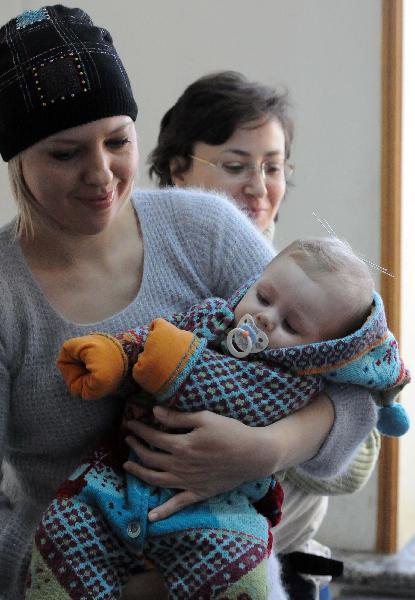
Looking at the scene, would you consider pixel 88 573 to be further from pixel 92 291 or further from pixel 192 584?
pixel 92 291

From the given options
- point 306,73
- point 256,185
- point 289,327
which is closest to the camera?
point 289,327

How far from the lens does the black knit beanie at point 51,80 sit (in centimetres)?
145

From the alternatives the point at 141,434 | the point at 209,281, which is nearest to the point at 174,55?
the point at 209,281

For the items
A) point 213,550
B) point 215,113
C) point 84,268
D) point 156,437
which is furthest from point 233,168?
point 213,550

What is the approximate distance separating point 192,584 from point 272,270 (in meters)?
0.49

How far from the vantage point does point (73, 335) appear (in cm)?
152

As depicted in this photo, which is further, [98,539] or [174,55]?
[174,55]

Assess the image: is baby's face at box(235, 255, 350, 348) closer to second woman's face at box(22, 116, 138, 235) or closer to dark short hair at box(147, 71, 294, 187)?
second woman's face at box(22, 116, 138, 235)

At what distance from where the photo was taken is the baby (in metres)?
1.36

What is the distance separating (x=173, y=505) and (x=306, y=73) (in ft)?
7.84

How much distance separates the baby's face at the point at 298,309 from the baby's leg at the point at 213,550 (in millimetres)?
269

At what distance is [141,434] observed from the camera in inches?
57.5

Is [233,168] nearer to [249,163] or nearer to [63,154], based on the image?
[249,163]

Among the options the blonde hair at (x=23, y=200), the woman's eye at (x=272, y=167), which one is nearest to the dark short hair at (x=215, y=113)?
the woman's eye at (x=272, y=167)
